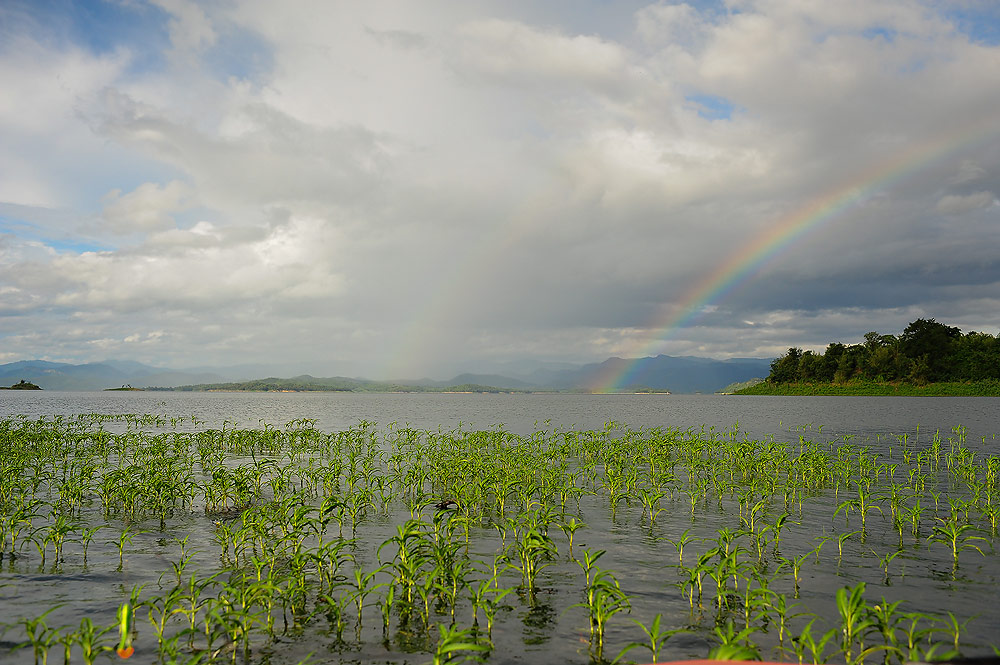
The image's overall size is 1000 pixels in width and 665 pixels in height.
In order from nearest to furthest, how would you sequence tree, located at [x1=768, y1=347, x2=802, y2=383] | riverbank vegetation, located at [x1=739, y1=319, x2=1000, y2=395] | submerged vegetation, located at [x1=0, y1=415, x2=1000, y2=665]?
submerged vegetation, located at [x1=0, y1=415, x2=1000, y2=665] → riverbank vegetation, located at [x1=739, y1=319, x2=1000, y2=395] → tree, located at [x1=768, y1=347, x2=802, y2=383]

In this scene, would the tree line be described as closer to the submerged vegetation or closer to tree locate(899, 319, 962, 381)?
tree locate(899, 319, 962, 381)

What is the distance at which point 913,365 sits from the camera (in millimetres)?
145125

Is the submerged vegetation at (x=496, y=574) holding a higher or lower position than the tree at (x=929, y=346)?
lower

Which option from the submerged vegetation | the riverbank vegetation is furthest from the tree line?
the submerged vegetation

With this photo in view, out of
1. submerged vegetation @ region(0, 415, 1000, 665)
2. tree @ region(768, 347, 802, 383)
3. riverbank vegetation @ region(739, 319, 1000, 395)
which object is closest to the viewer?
submerged vegetation @ region(0, 415, 1000, 665)

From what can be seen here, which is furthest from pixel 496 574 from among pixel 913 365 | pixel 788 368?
pixel 788 368

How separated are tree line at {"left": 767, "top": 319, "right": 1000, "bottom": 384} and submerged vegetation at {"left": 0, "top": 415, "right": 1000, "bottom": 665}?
492 ft

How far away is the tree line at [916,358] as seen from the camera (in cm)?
13975

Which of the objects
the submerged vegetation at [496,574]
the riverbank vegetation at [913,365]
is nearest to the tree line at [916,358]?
the riverbank vegetation at [913,365]

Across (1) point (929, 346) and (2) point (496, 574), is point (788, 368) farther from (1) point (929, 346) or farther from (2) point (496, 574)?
(2) point (496, 574)

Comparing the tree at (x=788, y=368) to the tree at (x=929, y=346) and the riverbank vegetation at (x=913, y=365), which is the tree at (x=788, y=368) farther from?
the tree at (x=929, y=346)

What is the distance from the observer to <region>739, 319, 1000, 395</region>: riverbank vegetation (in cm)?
13662

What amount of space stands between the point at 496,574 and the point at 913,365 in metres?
173

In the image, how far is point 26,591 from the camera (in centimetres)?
1202
